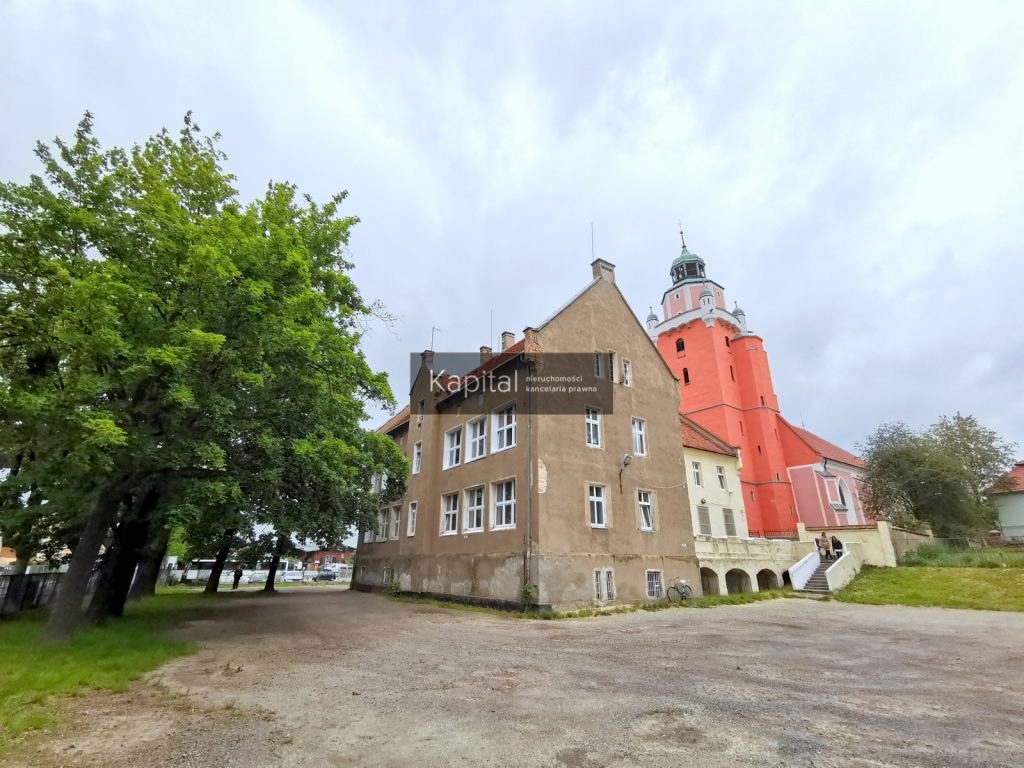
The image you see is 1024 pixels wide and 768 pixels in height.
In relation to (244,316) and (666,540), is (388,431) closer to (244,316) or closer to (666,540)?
(666,540)

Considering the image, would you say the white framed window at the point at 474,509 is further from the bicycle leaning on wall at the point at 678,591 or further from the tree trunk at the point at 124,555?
the tree trunk at the point at 124,555


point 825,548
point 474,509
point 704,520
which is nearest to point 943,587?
point 825,548

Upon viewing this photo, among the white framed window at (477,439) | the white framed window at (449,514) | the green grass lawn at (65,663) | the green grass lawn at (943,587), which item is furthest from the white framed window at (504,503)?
the green grass lawn at (943,587)

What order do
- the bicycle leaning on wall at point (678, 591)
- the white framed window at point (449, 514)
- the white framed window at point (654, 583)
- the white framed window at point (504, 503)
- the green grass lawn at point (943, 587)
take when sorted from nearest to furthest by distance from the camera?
the green grass lawn at point (943, 587) < the white framed window at point (504, 503) < the white framed window at point (654, 583) < the bicycle leaning on wall at point (678, 591) < the white framed window at point (449, 514)

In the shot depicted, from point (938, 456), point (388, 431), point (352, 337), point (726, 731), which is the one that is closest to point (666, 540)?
point (352, 337)

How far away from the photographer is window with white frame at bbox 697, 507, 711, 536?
28.8m

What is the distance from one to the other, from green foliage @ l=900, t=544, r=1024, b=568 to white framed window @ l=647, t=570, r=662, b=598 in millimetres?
15315

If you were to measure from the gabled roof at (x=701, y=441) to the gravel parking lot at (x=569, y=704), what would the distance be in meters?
17.4

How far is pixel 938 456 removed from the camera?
1289 inches

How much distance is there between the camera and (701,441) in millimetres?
31203

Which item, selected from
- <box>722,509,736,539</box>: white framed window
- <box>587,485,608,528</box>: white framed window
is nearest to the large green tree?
<box>587,485,608,528</box>: white framed window

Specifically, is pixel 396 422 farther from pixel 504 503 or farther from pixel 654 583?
pixel 654 583

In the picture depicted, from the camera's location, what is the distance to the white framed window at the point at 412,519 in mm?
26516

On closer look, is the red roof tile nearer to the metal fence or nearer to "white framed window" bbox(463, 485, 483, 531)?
"white framed window" bbox(463, 485, 483, 531)
